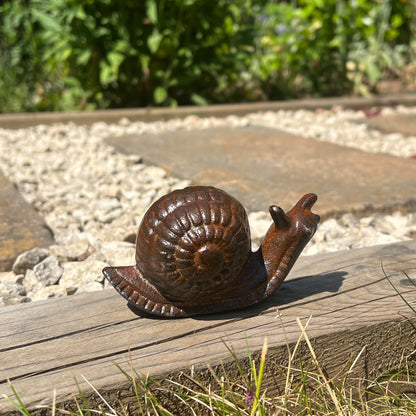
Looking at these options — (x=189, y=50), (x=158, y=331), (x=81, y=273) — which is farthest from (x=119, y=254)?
(x=189, y=50)

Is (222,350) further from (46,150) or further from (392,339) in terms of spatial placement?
(46,150)

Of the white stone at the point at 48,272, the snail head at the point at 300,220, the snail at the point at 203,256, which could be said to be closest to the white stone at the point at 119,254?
the white stone at the point at 48,272

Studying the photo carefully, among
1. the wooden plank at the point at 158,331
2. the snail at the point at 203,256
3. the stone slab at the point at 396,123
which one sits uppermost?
the snail at the point at 203,256

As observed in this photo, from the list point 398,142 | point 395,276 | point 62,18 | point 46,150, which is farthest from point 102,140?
point 395,276

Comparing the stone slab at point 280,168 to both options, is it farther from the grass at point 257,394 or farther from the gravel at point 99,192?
the grass at point 257,394

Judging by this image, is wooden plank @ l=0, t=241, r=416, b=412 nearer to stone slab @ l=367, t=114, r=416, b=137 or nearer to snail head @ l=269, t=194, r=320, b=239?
snail head @ l=269, t=194, r=320, b=239

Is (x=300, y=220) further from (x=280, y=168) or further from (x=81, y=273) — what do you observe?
(x=280, y=168)
